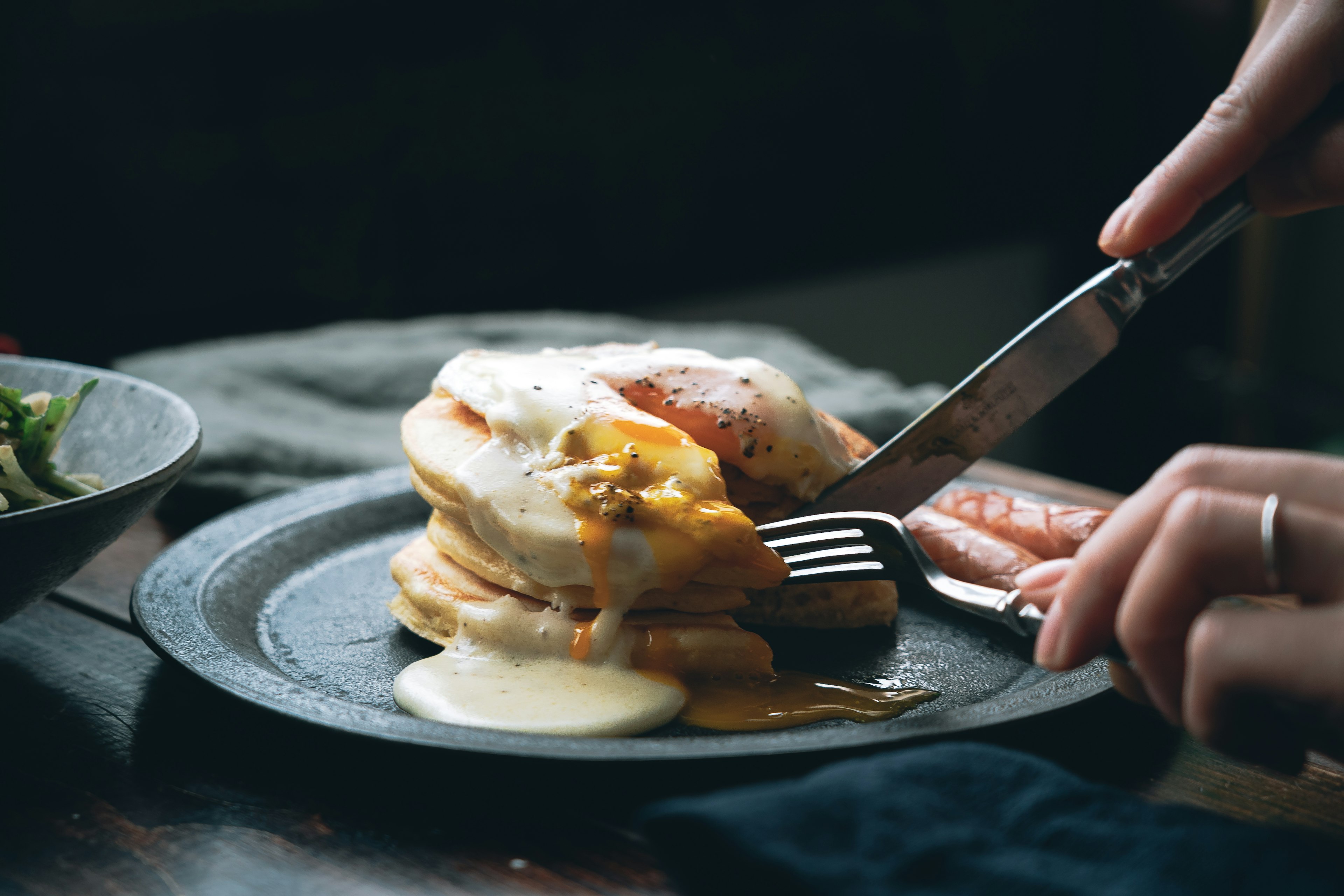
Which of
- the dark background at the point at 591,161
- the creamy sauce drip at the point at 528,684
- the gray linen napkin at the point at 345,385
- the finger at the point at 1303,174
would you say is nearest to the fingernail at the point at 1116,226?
the finger at the point at 1303,174

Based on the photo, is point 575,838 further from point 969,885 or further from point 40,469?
point 40,469

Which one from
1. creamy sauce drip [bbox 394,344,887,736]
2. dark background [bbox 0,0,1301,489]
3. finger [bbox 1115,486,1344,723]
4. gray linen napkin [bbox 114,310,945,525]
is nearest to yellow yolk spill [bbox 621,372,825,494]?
creamy sauce drip [bbox 394,344,887,736]

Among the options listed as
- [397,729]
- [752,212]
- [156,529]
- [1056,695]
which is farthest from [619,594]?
[752,212]

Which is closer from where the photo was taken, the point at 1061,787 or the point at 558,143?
the point at 1061,787

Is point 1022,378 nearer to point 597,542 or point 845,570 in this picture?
point 845,570

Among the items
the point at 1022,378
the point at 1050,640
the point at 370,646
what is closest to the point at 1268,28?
the point at 1022,378
